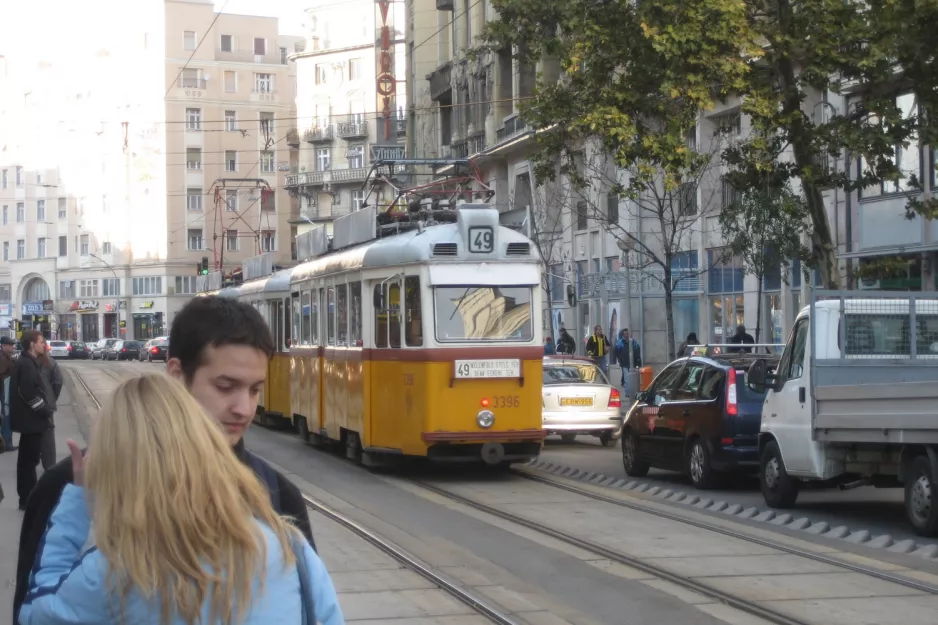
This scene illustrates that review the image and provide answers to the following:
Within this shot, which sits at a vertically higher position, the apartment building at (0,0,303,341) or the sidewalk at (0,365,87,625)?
the apartment building at (0,0,303,341)

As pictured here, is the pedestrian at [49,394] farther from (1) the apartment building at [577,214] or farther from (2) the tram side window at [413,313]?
(1) the apartment building at [577,214]

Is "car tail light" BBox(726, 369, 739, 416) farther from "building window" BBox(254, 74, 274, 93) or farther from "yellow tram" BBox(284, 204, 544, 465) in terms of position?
"building window" BBox(254, 74, 274, 93)

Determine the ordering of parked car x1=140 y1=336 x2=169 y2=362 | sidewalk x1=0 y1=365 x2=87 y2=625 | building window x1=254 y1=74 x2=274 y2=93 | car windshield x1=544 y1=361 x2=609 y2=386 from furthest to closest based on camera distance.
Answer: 1. building window x1=254 y1=74 x2=274 y2=93
2. parked car x1=140 y1=336 x2=169 y2=362
3. car windshield x1=544 y1=361 x2=609 y2=386
4. sidewalk x1=0 y1=365 x2=87 y2=625

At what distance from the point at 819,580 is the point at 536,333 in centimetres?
749

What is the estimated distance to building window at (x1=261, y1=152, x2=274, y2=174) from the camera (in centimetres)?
9794

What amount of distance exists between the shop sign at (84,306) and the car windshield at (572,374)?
270ft

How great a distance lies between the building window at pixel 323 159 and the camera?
3415 inches

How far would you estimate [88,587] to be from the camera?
Answer: 244 centimetres

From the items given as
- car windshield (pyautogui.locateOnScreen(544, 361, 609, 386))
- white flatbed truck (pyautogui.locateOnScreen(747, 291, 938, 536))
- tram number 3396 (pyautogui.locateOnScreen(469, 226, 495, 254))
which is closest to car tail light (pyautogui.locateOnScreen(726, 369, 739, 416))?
white flatbed truck (pyautogui.locateOnScreen(747, 291, 938, 536))

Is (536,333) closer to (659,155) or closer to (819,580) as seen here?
(659,155)

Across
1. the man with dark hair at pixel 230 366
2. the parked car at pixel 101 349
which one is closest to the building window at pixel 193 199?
the parked car at pixel 101 349

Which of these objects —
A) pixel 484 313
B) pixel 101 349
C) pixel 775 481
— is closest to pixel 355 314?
pixel 484 313

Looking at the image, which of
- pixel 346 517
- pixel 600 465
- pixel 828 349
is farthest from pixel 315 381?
pixel 828 349

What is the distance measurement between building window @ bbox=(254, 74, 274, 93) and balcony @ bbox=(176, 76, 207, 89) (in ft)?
14.0
